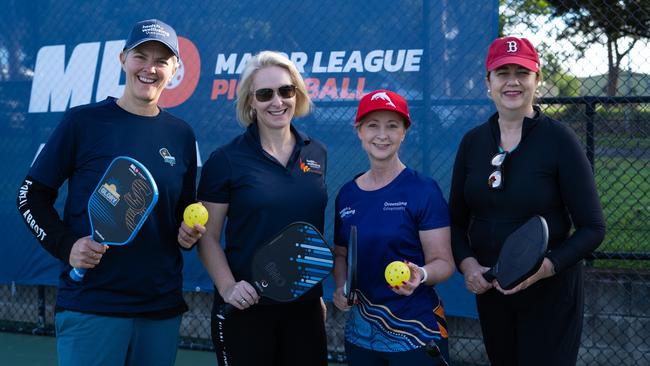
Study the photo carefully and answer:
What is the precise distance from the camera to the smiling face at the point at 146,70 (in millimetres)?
2832

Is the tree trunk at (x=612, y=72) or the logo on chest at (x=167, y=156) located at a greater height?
the tree trunk at (x=612, y=72)

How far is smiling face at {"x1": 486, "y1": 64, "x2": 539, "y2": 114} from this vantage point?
2803mm

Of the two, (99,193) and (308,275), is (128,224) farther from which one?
(308,275)

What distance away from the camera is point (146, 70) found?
9.37ft

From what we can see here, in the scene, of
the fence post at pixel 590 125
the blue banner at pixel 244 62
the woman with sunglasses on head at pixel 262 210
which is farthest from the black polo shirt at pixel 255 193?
the fence post at pixel 590 125

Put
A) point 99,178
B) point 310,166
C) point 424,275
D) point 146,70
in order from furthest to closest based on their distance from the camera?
point 310,166 < point 146,70 < point 99,178 < point 424,275

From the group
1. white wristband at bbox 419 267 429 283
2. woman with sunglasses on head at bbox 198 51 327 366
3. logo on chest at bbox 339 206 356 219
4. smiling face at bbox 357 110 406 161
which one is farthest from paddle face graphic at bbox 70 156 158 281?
white wristband at bbox 419 267 429 283

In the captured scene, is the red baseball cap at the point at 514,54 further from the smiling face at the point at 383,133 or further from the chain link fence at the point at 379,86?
the chain link fence at the point at 379,86

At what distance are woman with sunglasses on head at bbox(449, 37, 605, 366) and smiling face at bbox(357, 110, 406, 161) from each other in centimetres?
35

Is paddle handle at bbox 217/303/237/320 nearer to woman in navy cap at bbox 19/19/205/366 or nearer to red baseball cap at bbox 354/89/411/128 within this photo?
woman in navy cap at bbox 19/19/205/366

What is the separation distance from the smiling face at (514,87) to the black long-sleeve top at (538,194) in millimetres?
80

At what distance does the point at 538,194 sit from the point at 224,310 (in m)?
1.33

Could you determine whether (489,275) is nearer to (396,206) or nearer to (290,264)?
(396,206)

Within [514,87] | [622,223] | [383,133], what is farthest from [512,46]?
[622,223]
